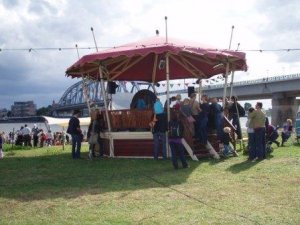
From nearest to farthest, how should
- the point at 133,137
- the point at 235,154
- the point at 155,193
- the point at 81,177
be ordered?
the point at 155,193
the point at 81,177
the point at 235,154
the point at 133,137

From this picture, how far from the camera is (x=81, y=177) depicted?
11586 millimetres

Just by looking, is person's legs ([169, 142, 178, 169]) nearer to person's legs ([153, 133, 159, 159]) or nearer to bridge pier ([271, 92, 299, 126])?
person's legs ([153, 133, 159, 159])

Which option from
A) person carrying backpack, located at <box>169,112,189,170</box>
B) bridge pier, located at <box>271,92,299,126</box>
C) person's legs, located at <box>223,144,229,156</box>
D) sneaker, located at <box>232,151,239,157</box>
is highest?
bridge pier, located at <box>271,92,299,126</box>

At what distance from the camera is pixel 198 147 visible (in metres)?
15.5

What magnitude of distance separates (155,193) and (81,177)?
3057 mm

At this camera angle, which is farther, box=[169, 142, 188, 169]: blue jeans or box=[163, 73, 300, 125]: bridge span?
box=[163, 73, 300, 125]: bridge span

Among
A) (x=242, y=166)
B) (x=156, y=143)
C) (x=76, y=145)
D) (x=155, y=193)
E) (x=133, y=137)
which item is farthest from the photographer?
(x=76, y=145)

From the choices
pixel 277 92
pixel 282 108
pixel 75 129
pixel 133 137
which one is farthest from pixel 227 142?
pixel 282 108

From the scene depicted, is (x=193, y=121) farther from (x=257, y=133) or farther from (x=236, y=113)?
(x=236, y=113)

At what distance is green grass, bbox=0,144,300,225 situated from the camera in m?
7.31

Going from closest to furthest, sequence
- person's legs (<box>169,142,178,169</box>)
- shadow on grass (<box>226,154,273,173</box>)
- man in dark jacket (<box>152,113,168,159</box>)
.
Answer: shadow on grass (<box>226,154,273,173</box>)
person's legs (<box>169,142,178,169</box>)
man in dark jacket (<box>152,113,168,159</box>)

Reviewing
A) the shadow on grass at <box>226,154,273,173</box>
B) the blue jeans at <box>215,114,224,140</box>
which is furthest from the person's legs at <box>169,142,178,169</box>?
the blue jeans at <box>215,114,224,140</box>

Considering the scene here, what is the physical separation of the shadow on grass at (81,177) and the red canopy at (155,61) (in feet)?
12.1

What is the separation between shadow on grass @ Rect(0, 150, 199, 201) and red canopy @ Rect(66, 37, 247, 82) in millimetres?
3676
